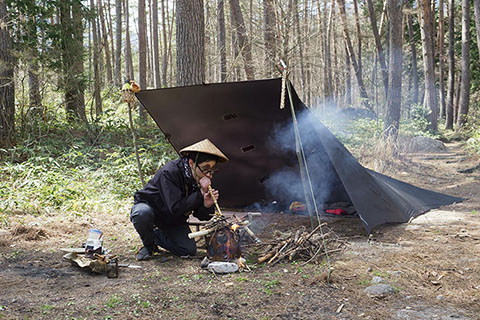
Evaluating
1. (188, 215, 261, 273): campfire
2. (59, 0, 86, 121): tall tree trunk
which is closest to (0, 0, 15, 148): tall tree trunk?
(59, 0, 86, 121): tall tree trunk

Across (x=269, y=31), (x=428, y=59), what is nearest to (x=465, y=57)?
(x=428, y=59)

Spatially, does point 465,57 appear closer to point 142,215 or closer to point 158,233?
point 158,233

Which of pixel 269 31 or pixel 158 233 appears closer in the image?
pixel 158 233

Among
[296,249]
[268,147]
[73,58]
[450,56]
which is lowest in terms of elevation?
[296,249]

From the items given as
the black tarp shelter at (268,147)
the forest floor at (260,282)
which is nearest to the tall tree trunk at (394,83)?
the black tarp shelter at (268,147)

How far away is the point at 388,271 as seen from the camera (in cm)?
314

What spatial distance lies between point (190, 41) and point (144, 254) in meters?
3.81

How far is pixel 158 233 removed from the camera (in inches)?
148

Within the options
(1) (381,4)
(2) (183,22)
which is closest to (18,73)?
(2) (183,22)

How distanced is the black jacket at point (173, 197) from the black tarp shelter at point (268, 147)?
0.99 metres

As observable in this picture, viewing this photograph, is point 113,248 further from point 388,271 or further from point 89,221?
point 388,271

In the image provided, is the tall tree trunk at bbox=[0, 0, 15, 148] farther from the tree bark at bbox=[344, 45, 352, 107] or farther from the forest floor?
the tree bark at bbox=[344, 45, 352, 107]

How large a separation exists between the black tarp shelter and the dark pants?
1273 mm

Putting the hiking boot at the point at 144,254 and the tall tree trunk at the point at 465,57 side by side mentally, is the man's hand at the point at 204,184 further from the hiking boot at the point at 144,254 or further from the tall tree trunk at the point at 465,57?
the tall tree trunk at the point at 465,57
